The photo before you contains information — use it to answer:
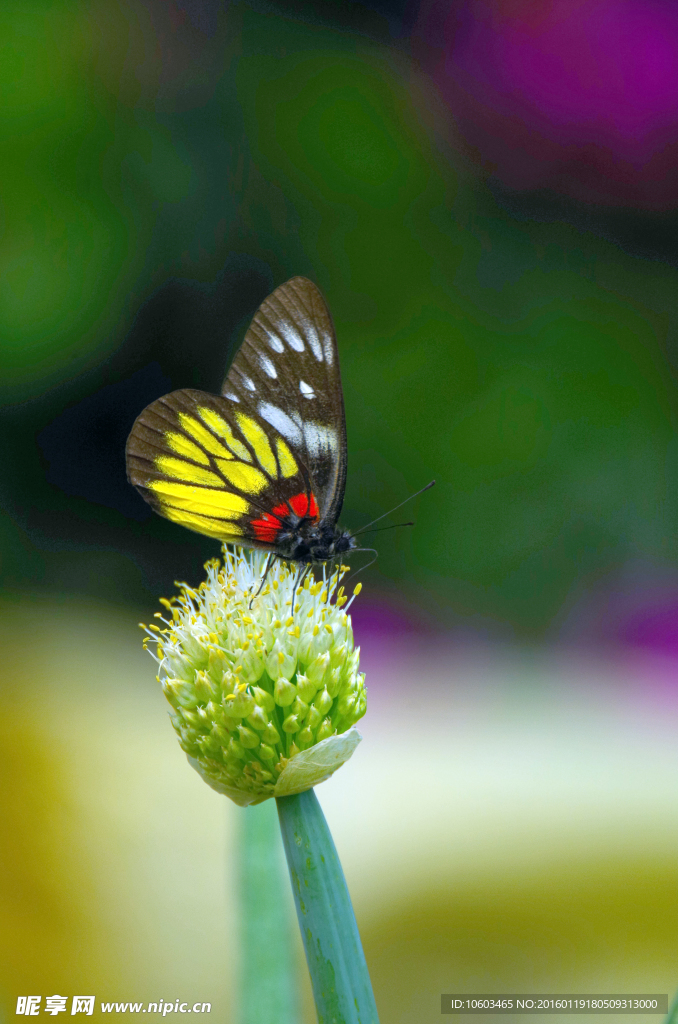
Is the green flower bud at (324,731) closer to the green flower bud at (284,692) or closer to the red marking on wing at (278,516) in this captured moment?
the green flower bud at (284,692)

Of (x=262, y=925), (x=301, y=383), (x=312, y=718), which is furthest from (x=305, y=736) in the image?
(x=301, y=383)

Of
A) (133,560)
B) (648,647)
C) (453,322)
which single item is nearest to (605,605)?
(648,647)

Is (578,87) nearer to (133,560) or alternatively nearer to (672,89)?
(672,89)

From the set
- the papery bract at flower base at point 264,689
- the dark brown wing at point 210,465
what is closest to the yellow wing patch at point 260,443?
the dark brown wing at point 210,465

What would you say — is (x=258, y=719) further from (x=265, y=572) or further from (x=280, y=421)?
(x=280, y=421)

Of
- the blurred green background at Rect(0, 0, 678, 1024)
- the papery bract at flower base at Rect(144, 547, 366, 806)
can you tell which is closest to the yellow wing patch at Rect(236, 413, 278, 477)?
the papery bract at flower base at Rect(144, 547, 366, 806)

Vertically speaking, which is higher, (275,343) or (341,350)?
(341,350)
